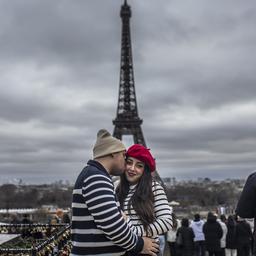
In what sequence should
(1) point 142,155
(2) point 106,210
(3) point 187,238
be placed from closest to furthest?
(2) point 106,210, (1) point 142,155, (3) point 187,238

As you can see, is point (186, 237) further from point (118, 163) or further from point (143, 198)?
point (118, 163)

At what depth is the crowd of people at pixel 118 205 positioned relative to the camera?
345cm

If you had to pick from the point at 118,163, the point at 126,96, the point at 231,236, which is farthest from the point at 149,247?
the point at 126,96

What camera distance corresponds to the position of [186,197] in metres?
114

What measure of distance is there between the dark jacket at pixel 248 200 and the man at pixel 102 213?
674mm

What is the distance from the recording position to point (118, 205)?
3557 millimetres

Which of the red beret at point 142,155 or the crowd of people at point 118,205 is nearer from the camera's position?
the crowd of people at point 118,205

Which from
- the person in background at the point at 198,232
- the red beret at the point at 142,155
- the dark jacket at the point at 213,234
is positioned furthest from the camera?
the person in background at the point at 198,232

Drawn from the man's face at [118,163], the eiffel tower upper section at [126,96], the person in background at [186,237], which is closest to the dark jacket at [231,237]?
the person in background at [186,237]

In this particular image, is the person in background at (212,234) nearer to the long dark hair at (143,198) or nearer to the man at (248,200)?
the long dark hair at (143,198)

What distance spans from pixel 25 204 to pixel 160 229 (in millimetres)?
92182

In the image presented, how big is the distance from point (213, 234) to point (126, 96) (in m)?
49.3

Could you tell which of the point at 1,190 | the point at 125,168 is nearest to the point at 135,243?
the point at 125,168

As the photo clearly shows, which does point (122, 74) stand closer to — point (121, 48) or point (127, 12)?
point (121, 48)
